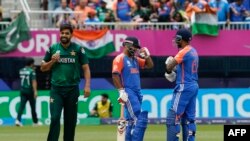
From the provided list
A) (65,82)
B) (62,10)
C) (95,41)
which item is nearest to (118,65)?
(65,82)

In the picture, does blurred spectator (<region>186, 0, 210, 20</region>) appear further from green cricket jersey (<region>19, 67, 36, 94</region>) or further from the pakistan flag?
green cricket jersey (<region>19, 67, 36, 94</region>)

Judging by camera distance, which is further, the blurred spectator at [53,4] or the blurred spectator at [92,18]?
the blurred spectator at [53,4]

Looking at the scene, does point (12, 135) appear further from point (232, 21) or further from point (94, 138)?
point (232, 21)

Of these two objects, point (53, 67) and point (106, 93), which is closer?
point (53, 67)

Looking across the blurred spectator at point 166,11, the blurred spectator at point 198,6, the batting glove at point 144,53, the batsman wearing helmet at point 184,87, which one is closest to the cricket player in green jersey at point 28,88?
the blurred spectator at point 166,11

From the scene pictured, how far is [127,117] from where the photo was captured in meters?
16.5

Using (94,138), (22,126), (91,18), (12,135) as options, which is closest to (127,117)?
(94,138)

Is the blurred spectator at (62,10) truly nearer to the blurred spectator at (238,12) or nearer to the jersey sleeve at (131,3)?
the jersey sleeve at (131,3)

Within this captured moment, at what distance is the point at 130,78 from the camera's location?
54.5 ft

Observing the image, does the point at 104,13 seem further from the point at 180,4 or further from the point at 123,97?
the point at 123,97

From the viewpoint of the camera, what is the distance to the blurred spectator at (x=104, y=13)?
28.5 metres

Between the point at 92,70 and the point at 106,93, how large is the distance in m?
1.03

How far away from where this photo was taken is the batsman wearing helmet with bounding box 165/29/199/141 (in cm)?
1565

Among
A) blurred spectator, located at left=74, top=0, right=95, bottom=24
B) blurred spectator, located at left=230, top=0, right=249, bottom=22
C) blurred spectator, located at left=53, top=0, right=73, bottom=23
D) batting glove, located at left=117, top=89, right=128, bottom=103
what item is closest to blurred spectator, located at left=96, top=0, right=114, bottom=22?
blurred spectator, located at left=74, top=0, right=95, bottom=24
